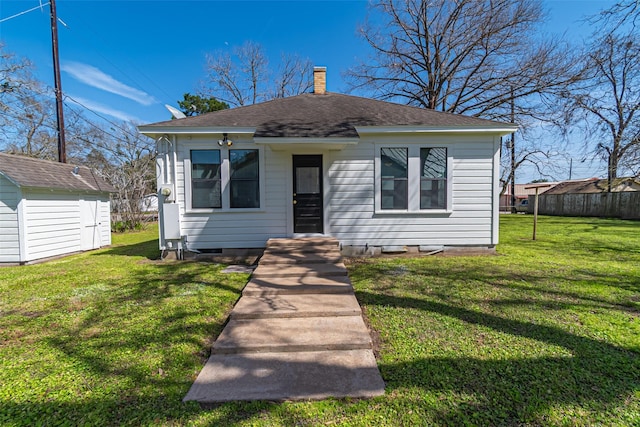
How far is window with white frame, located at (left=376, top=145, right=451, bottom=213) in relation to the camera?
21.8 feet

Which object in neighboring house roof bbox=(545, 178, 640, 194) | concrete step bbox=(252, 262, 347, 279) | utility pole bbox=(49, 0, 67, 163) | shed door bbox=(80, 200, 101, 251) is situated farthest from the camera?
neighboring house roof bbox=(545, 178, 640, 194)

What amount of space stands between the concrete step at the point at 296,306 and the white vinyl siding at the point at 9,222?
717 centimetres

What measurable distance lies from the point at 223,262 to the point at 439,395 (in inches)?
214

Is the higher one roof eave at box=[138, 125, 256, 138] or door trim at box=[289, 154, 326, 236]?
roof eave at box=[138, 125, 256, 138]

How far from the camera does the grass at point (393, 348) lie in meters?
1.96

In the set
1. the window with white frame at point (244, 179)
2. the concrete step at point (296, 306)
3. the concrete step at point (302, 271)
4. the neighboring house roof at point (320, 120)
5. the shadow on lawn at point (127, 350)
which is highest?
the neighboring house roof at point (320, 120)

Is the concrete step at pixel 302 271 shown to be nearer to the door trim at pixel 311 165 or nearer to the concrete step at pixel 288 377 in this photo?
the door trim at pixel 311 165

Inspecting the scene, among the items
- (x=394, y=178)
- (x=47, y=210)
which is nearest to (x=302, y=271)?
(x=394, y=178)

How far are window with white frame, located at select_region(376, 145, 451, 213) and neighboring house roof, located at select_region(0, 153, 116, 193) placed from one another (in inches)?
347

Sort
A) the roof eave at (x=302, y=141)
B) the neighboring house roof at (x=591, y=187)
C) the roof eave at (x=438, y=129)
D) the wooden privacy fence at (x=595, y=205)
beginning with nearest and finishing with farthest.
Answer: the roof eave at (x=302, y=141) < the roof eave at (x=438, y=129) < the wooden privacy fence at (x=595, y=205) < the neighboring house roof at (x=591, y=187)

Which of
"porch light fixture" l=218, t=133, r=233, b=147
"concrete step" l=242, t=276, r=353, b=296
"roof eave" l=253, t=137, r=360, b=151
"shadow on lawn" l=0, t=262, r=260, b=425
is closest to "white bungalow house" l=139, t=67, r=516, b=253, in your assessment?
"porch light fixture" l=218, t=133, r=233, b=147

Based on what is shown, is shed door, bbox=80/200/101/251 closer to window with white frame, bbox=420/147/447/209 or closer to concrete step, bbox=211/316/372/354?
concrete step, bbox=211/316/372/354

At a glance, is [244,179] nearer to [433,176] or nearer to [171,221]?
[171,221]

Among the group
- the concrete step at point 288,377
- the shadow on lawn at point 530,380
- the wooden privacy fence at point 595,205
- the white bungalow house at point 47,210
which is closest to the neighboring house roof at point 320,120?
the white bungalow house at point 47,210
